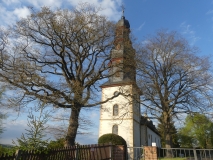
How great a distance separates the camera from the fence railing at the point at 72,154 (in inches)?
247

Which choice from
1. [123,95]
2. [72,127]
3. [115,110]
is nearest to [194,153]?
[123,95]

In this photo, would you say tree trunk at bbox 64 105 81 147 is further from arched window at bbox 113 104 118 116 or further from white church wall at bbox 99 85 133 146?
arched window at bbox 113 104 118 116

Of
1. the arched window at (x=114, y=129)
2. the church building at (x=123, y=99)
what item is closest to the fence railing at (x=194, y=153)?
the church building at (x=123, y=99)

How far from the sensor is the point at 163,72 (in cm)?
1867

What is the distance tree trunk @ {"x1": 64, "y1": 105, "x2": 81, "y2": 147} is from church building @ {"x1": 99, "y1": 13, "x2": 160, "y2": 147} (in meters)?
2.54

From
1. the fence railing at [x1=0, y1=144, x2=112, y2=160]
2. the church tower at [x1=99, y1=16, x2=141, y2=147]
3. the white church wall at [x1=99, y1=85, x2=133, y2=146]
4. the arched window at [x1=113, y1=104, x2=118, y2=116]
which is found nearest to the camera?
the fence railing at [x1=0, y1=144, x2=112, y2=160]

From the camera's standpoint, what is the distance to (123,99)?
90.4 ft

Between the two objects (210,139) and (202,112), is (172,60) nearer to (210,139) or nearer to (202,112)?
(202,112)

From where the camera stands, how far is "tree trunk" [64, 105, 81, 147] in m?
11.8

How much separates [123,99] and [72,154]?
749 inches

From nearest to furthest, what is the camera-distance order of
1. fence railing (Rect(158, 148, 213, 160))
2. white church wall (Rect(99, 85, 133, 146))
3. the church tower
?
fence railing (Rect(158, 148, 213, 160))
the church tower
white church wall (Rect(99, 85, 133, 146))

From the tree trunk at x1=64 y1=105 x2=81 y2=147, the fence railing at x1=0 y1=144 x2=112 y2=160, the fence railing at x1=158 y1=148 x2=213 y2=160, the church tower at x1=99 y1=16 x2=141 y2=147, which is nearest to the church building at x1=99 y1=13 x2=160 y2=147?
the church tower at x1=99 y1=16 x2=141 y2=147

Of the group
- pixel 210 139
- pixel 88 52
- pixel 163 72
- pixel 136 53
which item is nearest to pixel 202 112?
pixel 163 72

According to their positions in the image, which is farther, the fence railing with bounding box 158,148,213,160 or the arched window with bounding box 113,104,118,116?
the arched window with bounding box 113,104,118,116
